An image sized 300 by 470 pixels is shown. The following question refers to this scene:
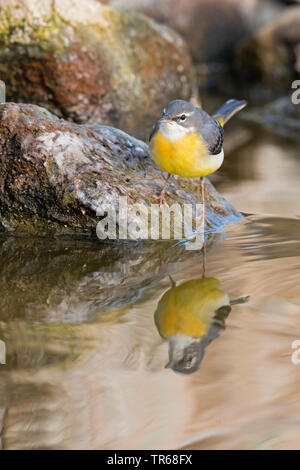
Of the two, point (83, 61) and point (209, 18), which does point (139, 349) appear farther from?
point (209, 18)

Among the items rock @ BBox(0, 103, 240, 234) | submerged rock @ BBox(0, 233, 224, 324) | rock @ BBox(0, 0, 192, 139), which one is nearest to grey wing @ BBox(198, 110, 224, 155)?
rock @ BBox(0, 103, 240, 234)

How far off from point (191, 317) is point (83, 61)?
6159 mm

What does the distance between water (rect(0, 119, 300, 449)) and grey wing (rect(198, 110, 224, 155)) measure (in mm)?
851

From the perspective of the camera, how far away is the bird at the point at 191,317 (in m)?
3.98

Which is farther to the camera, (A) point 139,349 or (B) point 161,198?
(B) point 161,198

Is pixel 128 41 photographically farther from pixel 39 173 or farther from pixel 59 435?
pixel 59 435

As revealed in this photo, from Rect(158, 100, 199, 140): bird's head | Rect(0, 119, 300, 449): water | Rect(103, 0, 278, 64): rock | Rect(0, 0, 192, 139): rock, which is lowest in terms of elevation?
Rect(0, 119, 300, 449): water

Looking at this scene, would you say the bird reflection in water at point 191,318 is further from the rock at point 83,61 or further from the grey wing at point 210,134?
the rock at point 83,61

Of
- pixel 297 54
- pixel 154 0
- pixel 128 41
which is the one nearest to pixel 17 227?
pixel 128 41

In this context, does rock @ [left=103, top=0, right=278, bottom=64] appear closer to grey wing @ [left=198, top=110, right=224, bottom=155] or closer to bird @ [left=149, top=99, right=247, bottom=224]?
grey wing @ [left=198, top=110, right=224, bottom=155]

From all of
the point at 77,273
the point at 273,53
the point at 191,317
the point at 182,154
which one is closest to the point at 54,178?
the point at 77,273

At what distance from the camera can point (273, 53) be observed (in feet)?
57.9

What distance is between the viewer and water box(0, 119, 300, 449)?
330 centimetres

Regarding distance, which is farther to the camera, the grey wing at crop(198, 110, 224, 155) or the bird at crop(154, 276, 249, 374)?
the grey wing at crop(198, 110, 224, 155)
